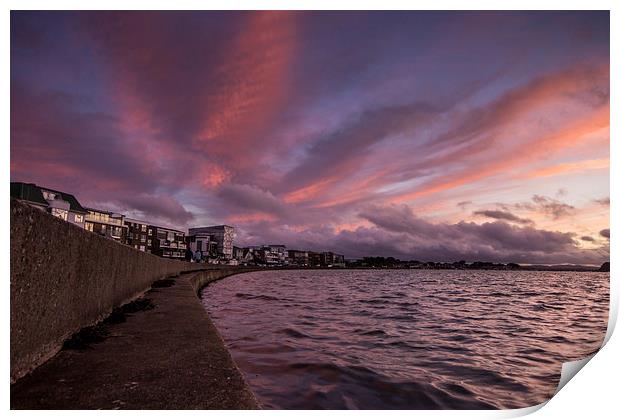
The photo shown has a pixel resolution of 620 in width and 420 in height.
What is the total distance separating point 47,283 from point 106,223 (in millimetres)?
73689

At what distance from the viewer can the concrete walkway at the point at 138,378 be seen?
9.23 ft

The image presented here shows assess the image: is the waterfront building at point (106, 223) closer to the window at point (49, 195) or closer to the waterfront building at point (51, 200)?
the waterfront building at point (51, 200)

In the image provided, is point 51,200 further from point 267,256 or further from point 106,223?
point 267,256

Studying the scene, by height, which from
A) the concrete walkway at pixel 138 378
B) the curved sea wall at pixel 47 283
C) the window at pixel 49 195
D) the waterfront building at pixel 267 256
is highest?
the window at pixel 49 195

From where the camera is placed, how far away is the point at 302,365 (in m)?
6.22

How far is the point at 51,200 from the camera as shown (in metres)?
47.0

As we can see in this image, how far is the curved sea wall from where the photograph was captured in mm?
2939

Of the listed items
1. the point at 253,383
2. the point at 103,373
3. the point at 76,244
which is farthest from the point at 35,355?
the point at 253,383

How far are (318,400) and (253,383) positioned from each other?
1050mm

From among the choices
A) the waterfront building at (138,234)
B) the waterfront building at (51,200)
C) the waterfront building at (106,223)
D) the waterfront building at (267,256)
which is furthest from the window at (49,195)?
the waterfront building at (267,256)

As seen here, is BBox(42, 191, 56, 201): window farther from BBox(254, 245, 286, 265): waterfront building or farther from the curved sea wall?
BBox(254, 245, 286, 265): waterfront building

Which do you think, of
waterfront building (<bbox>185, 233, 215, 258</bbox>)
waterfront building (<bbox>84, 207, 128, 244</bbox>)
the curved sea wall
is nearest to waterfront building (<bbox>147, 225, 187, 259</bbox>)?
waterfront building (<bbox>185, 233, 215, 258</bbox>)

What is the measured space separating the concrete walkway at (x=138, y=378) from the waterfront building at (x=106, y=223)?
211 ft
